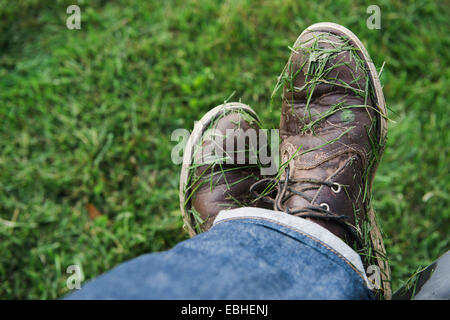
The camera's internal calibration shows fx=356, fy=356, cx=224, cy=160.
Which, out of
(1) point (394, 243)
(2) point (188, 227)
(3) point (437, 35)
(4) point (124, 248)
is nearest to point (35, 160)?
(4) point (124, 248)

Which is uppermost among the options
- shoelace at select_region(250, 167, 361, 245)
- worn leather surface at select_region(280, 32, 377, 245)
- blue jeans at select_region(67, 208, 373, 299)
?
worn leather surface at select_region(280, 32, 377, 245)

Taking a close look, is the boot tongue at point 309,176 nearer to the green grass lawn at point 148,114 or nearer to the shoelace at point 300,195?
the shoelace at point 300,195

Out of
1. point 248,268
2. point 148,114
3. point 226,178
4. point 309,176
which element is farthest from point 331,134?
point 148,114

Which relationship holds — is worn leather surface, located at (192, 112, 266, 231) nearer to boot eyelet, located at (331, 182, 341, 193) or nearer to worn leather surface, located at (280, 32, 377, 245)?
worn leather surface, located at (280, 32, 377, 245)

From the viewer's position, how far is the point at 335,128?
4.36ft

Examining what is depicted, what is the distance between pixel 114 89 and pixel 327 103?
1063 mm

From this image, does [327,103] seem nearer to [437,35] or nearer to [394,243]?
[394,243]

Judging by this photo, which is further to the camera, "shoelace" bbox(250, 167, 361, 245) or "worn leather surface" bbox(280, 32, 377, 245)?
"worn leather surface" bbox(280, 32, 377, 245)

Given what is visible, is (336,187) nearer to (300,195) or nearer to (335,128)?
(300,195)

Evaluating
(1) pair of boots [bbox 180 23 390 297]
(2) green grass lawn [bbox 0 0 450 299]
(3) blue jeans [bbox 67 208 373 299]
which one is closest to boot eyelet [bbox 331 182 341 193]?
(1) pair of boots [bbox 180 23 390 297]

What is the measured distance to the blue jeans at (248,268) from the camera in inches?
29.7

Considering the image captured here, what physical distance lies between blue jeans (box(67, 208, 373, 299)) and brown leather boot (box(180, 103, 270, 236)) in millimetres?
354

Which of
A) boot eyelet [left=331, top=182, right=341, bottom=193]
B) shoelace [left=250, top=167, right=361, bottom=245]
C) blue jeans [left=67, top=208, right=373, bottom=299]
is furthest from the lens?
boot eyelet [left=331, top=182, right=341, bottom=193]

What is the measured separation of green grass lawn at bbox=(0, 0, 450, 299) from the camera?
1642 mm
